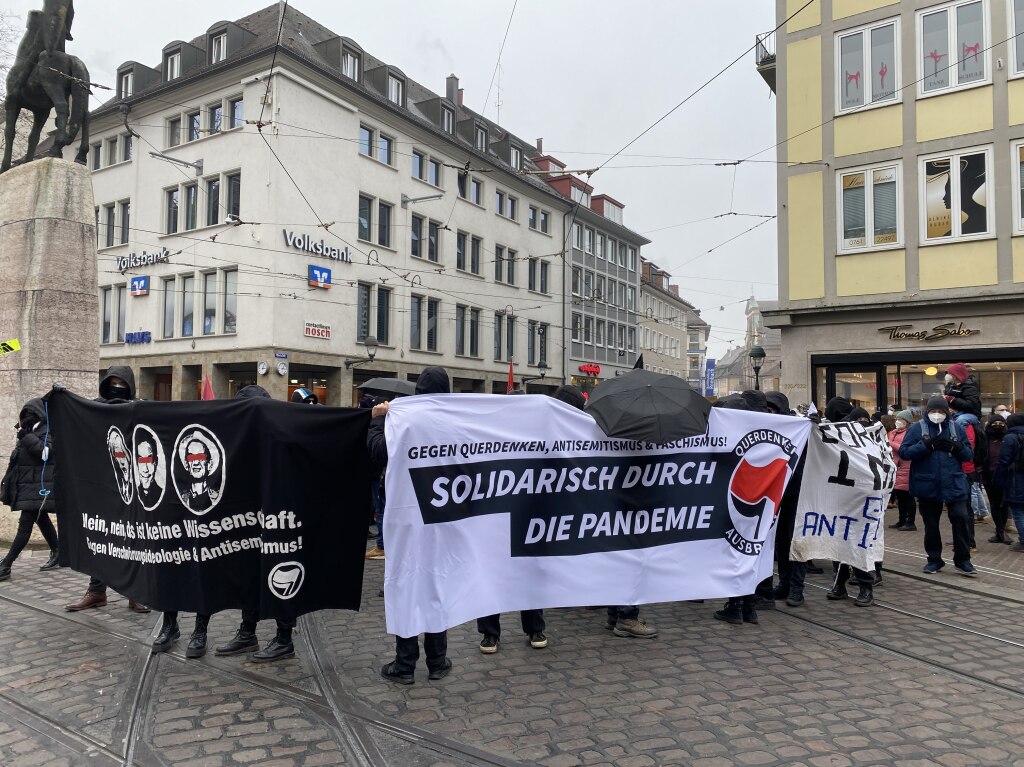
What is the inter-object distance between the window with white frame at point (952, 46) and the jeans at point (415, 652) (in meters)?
17.7

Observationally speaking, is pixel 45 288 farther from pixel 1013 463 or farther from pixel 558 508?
pixel 1013 463

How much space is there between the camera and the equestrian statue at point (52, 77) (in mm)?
10852

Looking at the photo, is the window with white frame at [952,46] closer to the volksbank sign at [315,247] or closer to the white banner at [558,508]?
the white banner at [558,508]

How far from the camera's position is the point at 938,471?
25.8 feet

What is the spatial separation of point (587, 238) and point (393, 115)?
20743 millimetres

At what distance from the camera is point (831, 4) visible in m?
18.0

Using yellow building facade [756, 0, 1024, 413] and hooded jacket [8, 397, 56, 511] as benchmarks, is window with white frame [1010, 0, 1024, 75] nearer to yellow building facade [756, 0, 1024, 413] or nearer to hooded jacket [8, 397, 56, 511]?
yellow building facade [756, 0, 1024, 413]

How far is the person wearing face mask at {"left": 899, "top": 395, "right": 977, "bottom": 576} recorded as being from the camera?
7.85 m

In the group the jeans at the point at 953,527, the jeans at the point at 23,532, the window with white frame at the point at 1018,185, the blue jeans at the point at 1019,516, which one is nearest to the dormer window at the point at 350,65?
the window with white frame at the point at 1018,185

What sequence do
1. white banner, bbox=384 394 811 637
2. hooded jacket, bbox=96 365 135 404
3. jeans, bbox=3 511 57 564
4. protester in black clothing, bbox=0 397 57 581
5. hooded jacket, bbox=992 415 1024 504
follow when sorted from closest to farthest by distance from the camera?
1. white banner, bbox=384 394 811 637
2. hooded jacket, bbox=96 365 135 404
3. protester in black clothing, bbox=0 397 57 581
4. jeans, bbox=3 511 57 564
5. hooded jacket, bbox=992 415 1024 504

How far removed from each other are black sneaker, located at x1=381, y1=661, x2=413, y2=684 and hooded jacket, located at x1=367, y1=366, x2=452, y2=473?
134cm

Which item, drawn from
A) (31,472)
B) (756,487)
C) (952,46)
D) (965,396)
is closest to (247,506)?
(31,472)

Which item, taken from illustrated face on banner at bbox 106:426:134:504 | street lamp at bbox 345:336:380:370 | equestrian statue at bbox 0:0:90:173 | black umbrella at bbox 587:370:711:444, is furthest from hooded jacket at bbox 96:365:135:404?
street lamp at bbox 345:336:380:370

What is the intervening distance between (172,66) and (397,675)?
34382mm
